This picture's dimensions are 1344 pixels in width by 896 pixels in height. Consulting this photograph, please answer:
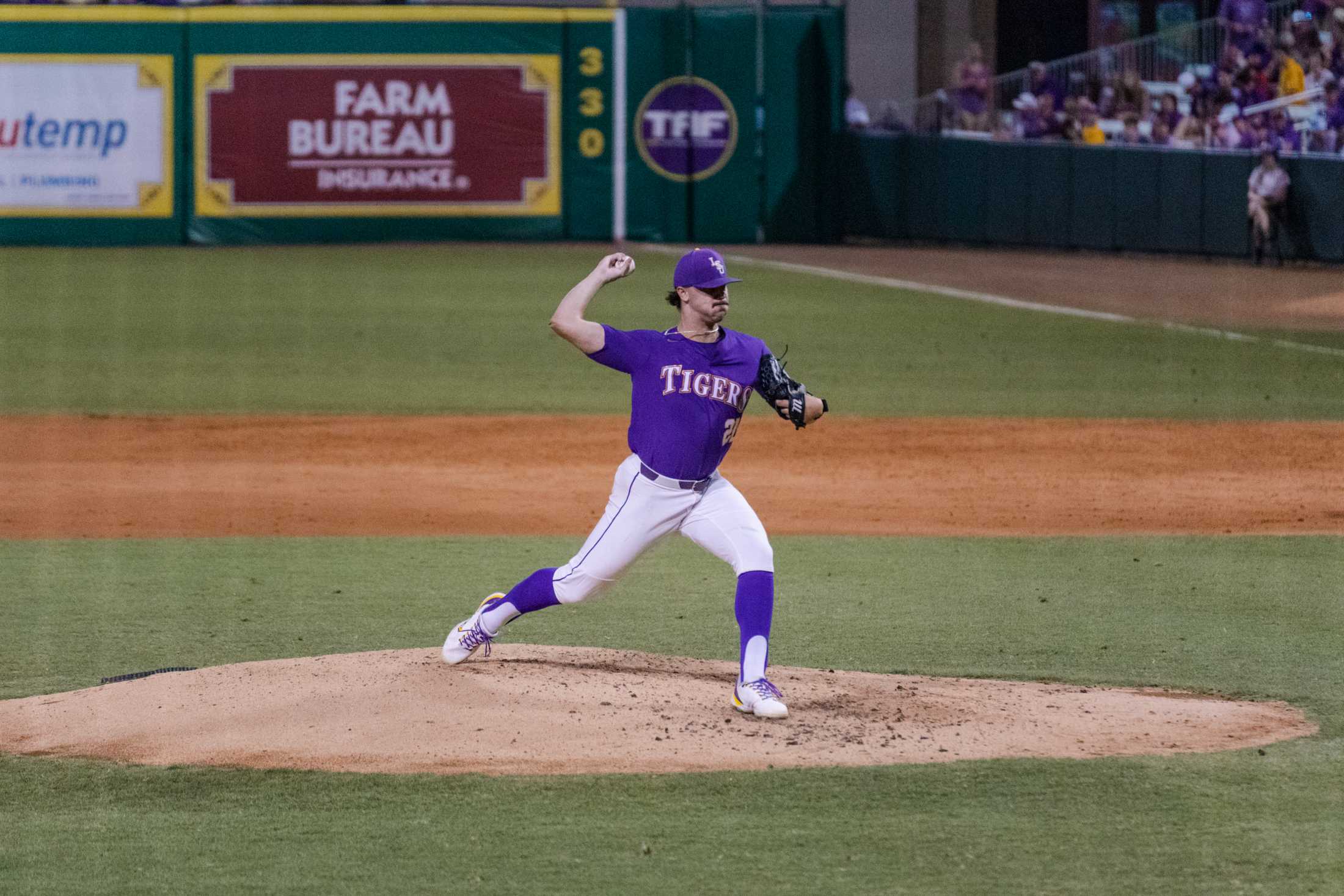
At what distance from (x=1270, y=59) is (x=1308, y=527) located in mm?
18609

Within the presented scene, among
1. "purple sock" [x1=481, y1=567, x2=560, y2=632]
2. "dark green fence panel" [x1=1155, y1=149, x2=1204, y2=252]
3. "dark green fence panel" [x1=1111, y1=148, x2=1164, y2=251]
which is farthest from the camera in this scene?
"dark green fence panel" [x1=1111, y1=148, x2=1164, y2=251]

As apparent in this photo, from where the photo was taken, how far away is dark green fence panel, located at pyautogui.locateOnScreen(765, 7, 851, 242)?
31.2m

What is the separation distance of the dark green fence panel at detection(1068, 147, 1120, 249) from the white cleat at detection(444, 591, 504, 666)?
22760 millimetres

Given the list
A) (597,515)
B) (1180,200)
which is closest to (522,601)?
(597,515)

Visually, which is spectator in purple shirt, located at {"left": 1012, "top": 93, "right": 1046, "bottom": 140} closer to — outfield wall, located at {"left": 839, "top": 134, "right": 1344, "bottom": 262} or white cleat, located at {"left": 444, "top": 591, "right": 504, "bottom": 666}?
outfield wall, located at {"left": 839, "top": 134, "right": 1344, "bottom": 262}

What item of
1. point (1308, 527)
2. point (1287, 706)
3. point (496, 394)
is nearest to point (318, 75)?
point (496, 394)

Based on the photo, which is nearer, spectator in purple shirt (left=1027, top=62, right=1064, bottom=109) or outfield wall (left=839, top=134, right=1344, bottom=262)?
outfield wall (left=839, top=134, right=1344, bottom=262)

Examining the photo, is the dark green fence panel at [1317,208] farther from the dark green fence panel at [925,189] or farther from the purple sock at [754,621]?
the purple sock at [754,621]

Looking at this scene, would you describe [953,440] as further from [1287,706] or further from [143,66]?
[143,66]

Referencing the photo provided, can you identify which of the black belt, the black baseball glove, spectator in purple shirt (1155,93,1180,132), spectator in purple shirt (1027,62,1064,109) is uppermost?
spectator in purple shirt (1027,62,1064,109)

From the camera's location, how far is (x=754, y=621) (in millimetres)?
6480

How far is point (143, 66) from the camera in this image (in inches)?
1166

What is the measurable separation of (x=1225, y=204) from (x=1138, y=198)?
5.81ft

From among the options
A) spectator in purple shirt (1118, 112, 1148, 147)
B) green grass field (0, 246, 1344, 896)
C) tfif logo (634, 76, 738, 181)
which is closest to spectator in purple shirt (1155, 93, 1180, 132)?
spectator in purple shirt (1118, 112, 1148, 147)
